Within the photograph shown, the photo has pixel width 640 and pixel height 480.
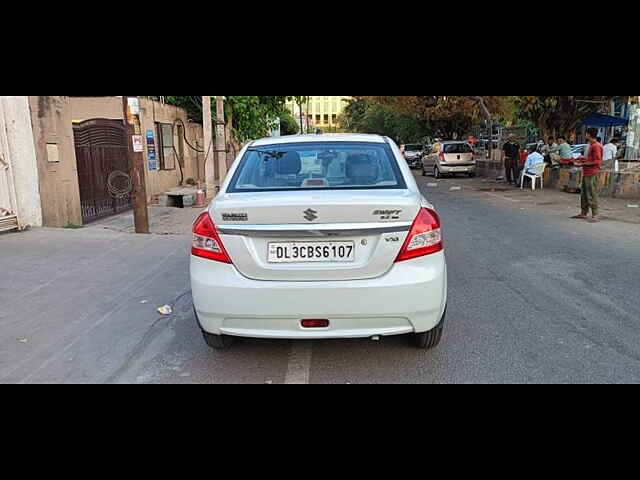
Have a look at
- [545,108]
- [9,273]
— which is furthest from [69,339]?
[545,108]

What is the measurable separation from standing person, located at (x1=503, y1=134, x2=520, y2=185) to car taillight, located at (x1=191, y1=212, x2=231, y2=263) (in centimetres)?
1611

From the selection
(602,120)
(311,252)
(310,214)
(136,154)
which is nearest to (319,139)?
(310,214)

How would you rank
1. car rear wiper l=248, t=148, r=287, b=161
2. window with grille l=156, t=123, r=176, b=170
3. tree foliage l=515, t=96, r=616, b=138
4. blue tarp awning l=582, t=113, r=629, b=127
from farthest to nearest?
1. blue tarp awning l=582, t=113, r=629, b=127
2. tree foliage l=515, t=96, r=616, b=138
3. window with grille l=156, t=123, r=176, b=170
4. car rear wiper l=248, t=148, r=287, b=161

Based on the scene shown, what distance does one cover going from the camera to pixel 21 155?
870 centimetres

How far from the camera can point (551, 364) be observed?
12.0 feet

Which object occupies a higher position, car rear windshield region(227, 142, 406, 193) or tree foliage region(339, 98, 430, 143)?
tree foliage region(339, 98, 430, 143)

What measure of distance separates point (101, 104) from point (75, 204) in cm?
369

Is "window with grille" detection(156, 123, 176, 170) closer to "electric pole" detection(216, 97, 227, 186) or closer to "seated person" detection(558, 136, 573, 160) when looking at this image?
"electric pole" detection(216, 97, 227, 186)

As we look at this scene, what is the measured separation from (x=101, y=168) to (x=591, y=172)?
10612 mm

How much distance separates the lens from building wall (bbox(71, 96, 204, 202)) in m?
12.3

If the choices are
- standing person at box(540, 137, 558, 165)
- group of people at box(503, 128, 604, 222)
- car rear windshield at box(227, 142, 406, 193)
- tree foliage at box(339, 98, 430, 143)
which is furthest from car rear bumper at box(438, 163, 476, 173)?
car rear windshield at box(227, 142, 406, 193)

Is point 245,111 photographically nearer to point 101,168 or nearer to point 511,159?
point 101,168

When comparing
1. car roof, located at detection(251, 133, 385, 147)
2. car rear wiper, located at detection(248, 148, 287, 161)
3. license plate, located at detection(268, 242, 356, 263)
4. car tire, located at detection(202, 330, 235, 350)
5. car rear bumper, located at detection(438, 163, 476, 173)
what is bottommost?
car tire, located at detection(202, 330, 235, 350)

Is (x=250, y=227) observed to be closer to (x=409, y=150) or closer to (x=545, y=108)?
(x=545, y=108)
